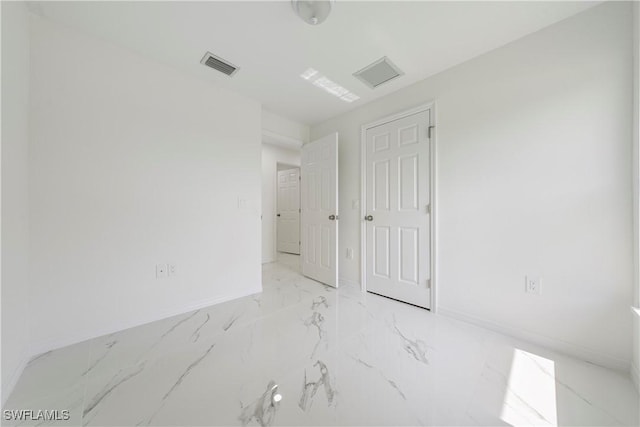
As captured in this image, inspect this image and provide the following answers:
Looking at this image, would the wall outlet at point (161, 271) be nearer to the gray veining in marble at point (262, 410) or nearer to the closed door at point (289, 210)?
the gray veining in marble at point (262, 410)

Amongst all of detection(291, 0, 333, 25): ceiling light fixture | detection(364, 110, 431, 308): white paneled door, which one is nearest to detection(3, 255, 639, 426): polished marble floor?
detection(364, 110, 431, 308): white paneled door

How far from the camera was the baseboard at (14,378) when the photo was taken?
1184 mm

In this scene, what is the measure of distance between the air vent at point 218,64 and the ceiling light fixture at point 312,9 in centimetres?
91

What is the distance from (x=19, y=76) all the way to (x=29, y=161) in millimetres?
532

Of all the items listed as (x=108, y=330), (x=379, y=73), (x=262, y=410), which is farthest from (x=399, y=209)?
(x=108, y=330)

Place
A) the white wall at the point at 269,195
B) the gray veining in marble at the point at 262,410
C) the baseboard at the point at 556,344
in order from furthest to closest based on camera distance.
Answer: the white wall at the point at 269,195
the baseboard at the point at 556,344
the gray veining in marble at the point at 262,410

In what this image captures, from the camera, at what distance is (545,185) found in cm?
166

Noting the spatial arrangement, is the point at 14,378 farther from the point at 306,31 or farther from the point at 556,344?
the point at 556,344

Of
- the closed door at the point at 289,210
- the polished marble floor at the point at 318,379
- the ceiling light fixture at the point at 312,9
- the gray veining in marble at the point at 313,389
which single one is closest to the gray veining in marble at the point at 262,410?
the polished marble floor at the point at 318,379

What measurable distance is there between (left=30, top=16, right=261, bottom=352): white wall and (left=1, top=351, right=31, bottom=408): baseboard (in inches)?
4.4

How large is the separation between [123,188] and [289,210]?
3457 millimetres

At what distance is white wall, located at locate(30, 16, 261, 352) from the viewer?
162cm

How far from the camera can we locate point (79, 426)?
1.04 metres

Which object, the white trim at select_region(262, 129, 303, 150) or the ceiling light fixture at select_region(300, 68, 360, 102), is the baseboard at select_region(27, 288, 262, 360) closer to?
the white trim at select_region(262, 129, 303, 150)
